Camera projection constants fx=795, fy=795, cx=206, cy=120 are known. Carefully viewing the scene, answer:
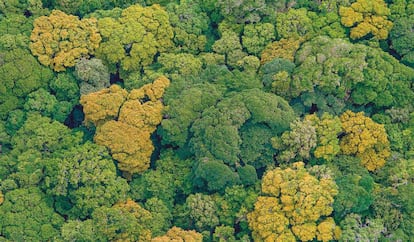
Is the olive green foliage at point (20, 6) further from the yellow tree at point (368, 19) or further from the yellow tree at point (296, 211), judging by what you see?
the yellow tree at point (296, 211)

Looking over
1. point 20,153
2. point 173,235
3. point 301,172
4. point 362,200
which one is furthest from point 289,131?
point 20,153

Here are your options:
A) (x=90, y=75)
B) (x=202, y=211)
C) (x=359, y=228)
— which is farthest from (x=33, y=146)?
(x=359, y=228)

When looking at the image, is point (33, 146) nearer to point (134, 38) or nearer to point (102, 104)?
point (102, 104)

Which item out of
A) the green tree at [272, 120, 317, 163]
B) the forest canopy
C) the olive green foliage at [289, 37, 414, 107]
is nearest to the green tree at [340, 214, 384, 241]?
the forest canopy

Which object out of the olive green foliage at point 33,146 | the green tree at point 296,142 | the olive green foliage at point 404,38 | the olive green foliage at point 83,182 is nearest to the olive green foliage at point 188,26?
the olive green foliage at point 33,146

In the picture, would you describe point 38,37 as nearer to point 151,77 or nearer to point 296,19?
point 151,77

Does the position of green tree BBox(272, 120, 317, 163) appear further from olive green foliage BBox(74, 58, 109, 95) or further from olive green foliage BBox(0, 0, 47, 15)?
olive green foliage BBox(0, 0, 47, 15)
